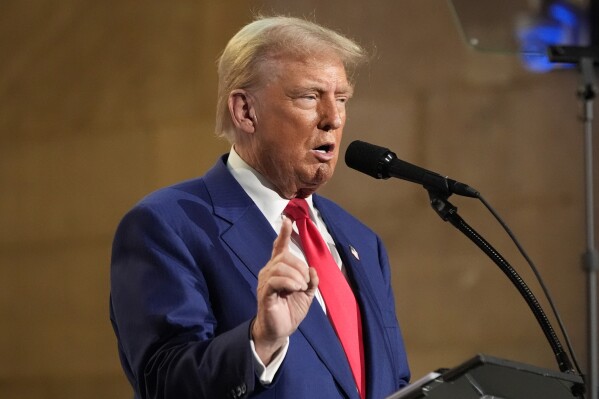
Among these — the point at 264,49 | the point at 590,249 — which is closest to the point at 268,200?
the point at 264,49

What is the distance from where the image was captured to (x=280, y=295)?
1.98 metres

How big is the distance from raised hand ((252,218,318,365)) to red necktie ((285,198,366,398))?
1.27 ft

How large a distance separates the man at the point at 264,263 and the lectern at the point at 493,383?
1.00ft

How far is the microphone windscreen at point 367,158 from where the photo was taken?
237 cm

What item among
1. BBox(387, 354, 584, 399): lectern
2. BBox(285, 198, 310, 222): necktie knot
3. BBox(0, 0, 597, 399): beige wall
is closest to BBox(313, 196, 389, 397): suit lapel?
BBox(285, 198, 310, 222): necktie knot

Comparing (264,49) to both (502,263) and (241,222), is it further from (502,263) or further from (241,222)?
(502,263)

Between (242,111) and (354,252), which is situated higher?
(242,111)

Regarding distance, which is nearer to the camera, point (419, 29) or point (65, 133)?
point (419, 29)

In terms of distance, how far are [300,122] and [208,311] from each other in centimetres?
58

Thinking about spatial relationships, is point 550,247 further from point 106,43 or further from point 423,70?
point 106,43

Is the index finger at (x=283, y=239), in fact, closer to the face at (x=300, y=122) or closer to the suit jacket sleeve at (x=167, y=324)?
the suit jacket sleeve at (x=167, y=324)

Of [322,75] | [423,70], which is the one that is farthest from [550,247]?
[322,75]

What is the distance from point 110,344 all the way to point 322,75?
245cm

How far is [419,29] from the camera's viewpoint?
4.25m
